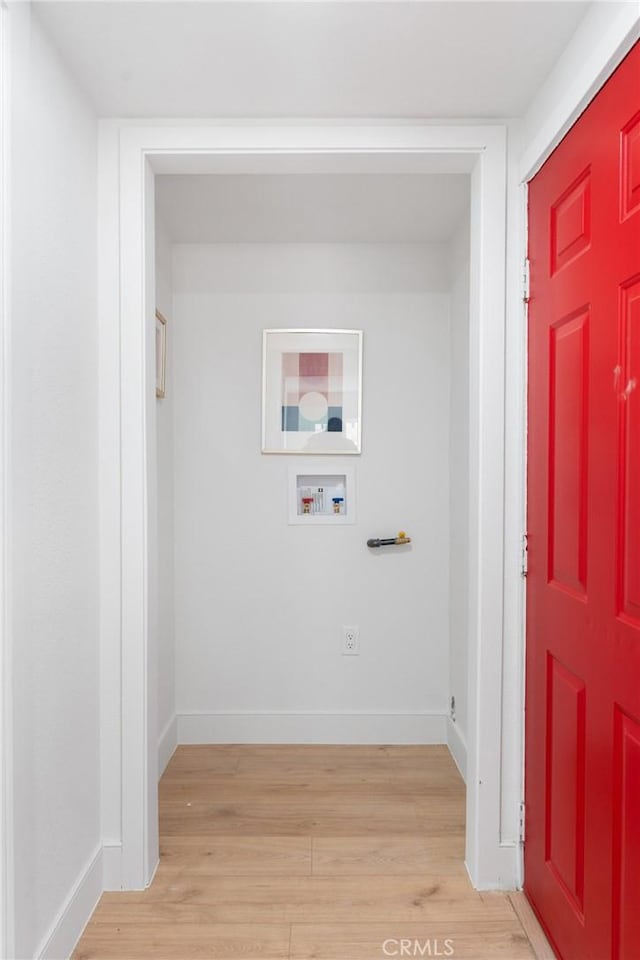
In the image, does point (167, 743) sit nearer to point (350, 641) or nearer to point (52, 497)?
point (350, 641)

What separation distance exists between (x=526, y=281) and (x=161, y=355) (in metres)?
1.54

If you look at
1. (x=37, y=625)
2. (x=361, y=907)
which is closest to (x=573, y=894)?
(x=361, y=907)

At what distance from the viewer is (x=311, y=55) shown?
5.23 ft

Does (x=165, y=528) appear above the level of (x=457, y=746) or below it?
above

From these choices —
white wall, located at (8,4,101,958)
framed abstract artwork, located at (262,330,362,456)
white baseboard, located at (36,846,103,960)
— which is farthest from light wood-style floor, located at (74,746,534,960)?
framed abstract artwork, located at (262,330,362,456)

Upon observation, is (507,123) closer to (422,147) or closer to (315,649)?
(422,147)

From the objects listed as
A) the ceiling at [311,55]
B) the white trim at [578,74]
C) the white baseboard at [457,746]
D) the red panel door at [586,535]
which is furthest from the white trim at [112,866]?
the white trim at [578,74]

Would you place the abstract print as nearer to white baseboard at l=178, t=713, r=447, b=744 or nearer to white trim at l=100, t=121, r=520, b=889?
white trim at l=100, t=121, r=520, b=889

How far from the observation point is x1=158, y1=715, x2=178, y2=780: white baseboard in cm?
262

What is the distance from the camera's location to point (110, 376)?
192 centimetres

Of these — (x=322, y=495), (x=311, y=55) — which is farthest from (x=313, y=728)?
(x=311, y=55)

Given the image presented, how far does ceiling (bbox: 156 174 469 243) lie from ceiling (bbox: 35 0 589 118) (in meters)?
0.46

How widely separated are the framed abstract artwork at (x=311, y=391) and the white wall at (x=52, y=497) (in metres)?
1.14

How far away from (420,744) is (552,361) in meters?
2.02
